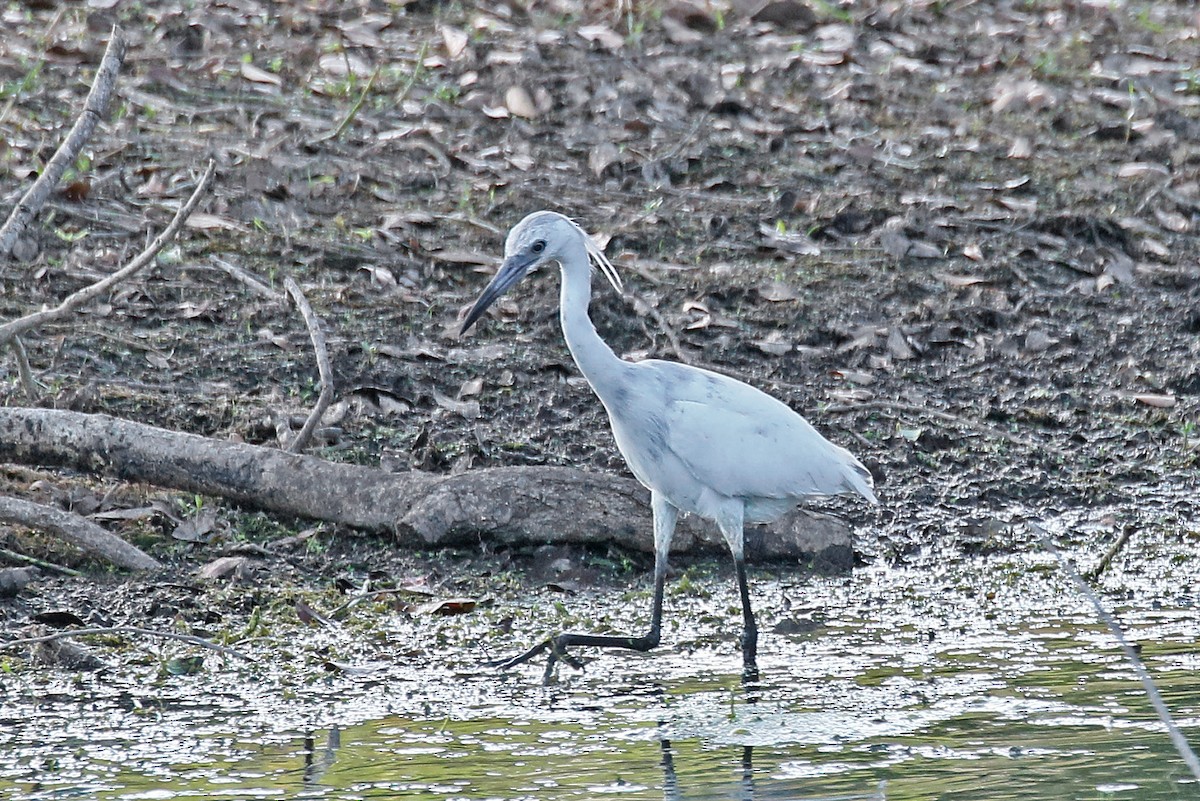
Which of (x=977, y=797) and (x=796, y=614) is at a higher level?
(x=796, y=614)

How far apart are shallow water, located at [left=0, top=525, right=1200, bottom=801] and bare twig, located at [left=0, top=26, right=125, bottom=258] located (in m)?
1.39

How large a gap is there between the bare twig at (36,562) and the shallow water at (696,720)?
2.18 ft

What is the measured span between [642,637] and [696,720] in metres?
0.60

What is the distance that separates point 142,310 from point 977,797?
14.0 feet

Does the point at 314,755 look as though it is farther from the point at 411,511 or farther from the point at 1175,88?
the point at 1175,88

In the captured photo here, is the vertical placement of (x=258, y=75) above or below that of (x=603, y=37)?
below

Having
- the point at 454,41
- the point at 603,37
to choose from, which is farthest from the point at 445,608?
the point at 603,37

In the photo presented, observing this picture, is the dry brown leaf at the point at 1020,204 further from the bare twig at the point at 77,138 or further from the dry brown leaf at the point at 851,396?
the bare twig at the point at 77,138

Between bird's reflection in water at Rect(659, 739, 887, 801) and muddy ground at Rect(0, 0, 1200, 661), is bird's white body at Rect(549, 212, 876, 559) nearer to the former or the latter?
muddy ground at Rect(0, 0, 1200, 661)

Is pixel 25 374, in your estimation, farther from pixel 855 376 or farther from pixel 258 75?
pixel 258 75

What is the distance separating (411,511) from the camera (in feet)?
18.6

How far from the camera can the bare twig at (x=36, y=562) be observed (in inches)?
215

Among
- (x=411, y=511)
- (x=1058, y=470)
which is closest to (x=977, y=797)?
(x=411, y=511)

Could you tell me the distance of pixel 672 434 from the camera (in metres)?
5.20
